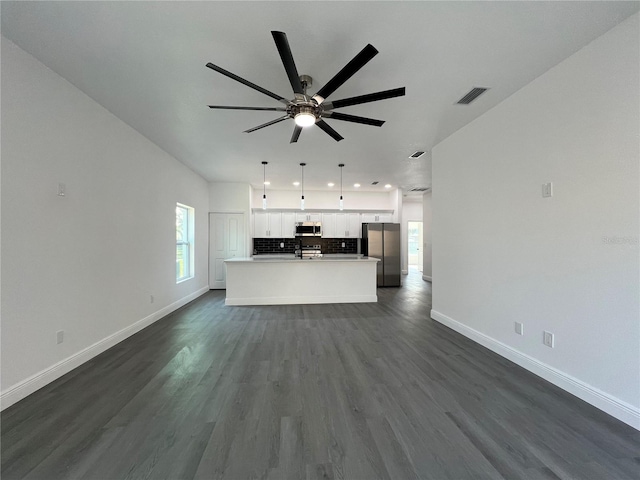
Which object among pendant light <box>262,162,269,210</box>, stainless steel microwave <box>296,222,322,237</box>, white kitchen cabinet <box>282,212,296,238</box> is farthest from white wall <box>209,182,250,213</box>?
stainless steel microwave <box>296,222,322,237</box>

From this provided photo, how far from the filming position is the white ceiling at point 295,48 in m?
1.75

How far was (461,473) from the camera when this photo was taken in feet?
4.60

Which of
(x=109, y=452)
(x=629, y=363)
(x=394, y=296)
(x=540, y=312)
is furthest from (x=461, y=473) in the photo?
(x=394, y=296)

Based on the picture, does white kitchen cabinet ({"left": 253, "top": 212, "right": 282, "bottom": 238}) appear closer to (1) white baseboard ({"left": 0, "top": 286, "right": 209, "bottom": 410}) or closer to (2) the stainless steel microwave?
(2) the stainless steel microwave

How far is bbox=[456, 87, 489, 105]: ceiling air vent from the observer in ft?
8.66

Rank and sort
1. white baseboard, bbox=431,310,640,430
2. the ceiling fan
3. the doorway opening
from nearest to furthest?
the ceiling fan
white baseboard, bbox=431,310,640,430
the doorway opening

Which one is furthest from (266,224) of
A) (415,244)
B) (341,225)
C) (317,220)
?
(415,244)

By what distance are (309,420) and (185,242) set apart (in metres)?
4.93

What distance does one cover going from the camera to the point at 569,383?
7.16 feet

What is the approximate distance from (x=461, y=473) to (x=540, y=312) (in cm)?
179

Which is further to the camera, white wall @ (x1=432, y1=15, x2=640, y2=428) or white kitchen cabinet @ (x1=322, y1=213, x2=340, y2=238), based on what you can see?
white kitchen cabinet @ (x1=322, y1=213, x2=340, y2=238)

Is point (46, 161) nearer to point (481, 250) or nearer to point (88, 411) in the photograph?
point (88, 411)

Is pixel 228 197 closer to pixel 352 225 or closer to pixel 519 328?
pixel 352 225

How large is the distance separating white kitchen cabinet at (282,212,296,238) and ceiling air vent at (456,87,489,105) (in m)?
5.56
